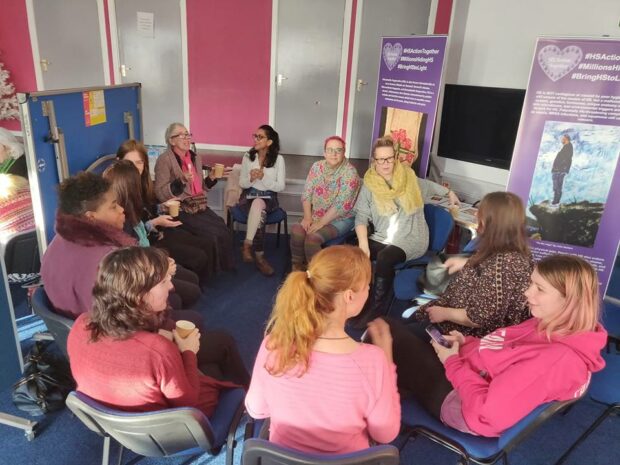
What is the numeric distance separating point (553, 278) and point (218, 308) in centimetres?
232

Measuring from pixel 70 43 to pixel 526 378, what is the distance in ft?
21.7

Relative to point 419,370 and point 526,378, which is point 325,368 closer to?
point 526,378

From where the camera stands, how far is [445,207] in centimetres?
342

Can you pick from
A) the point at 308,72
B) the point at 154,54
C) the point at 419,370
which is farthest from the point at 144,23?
the point at 419,370

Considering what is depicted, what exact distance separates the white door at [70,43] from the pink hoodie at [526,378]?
6.16 meters

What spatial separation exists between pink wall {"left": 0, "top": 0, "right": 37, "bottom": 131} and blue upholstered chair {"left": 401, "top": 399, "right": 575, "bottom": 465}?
21.7 ft

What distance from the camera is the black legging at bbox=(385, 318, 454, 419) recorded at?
1.73 m

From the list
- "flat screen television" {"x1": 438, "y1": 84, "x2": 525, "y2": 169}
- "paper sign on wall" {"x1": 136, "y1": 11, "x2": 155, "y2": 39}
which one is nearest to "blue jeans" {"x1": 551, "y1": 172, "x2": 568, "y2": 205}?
"flat screen television" {"x1": 438, "y1": 84, "x2": 525, "y2": 169}

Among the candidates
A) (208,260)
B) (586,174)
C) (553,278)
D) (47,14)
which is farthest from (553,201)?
(47,14)

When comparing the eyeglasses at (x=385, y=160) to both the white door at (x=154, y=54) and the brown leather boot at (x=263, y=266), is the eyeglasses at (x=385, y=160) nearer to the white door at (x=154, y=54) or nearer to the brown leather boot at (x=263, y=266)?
the brown leather boot at (x=263, y=266)

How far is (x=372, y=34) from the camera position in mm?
5578

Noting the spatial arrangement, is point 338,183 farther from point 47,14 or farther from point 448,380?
point 47,14

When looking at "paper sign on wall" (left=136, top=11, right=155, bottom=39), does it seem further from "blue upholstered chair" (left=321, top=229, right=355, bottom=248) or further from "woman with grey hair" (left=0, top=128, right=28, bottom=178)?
"blue upholstered chair" (left=321, top=229, right=355, bottom=248)

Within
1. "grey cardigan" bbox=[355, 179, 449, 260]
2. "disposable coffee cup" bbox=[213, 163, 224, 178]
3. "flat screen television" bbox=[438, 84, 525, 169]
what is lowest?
"grey cardigan" bbox=[355, 179, 449, 260]
